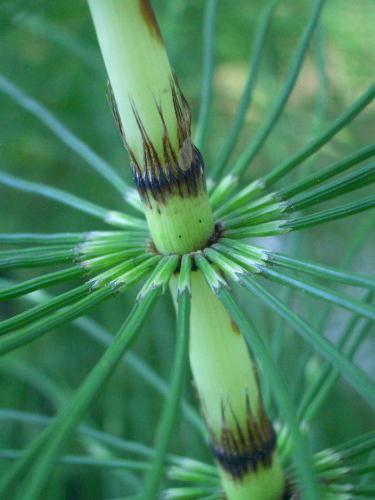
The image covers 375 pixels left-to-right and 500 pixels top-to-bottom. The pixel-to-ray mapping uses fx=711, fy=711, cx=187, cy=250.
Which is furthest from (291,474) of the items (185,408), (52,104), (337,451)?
(52,104)

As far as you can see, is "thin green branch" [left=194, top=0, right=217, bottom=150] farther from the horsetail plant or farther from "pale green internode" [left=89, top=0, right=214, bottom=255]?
"pale green internode" [left=89, top=0, right=214, bottom=255]

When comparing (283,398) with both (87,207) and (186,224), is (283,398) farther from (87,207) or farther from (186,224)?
(87,207)

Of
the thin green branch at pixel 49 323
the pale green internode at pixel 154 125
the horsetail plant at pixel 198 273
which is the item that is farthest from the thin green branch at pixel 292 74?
the thin green branch at pixel 49 323

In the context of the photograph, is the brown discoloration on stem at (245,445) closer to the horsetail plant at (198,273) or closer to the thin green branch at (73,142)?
the horsetail plant at (198,273)

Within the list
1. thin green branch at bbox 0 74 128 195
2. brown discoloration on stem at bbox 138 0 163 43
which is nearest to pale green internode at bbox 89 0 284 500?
brown discoloration on stem at bbox 138 0 163 43

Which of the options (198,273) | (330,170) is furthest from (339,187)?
(198,273)

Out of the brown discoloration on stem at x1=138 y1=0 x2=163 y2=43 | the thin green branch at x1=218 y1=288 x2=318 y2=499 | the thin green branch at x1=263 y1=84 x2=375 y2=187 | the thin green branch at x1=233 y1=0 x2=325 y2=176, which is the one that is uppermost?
the thin green branch at x1=233 y1=0 x2=325 y2=176

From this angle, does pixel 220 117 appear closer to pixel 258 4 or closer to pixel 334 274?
pixel 258 4
